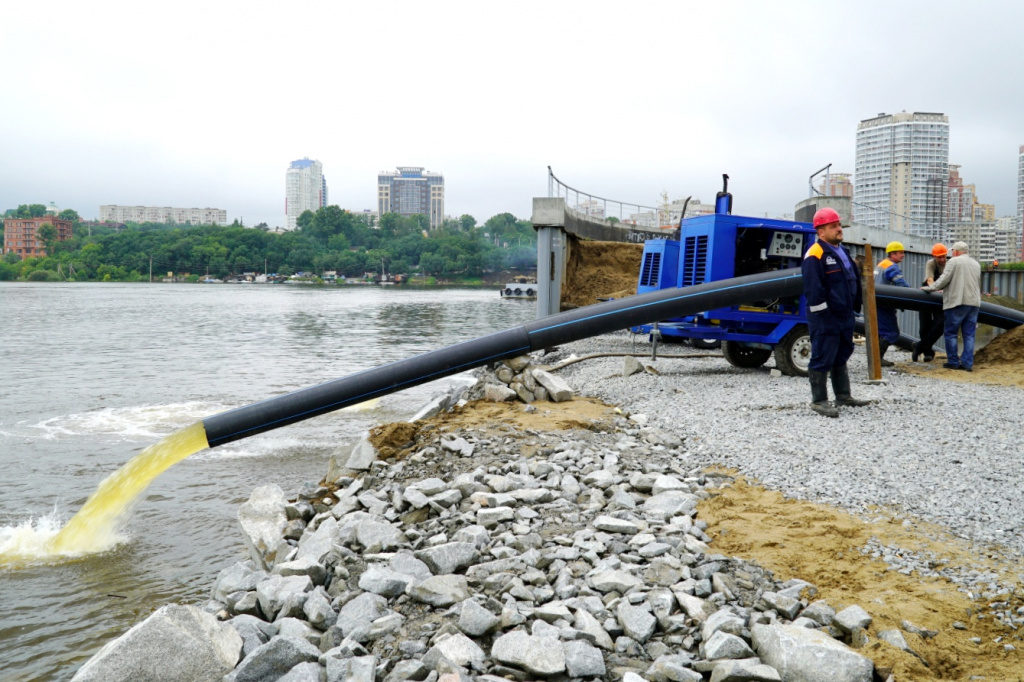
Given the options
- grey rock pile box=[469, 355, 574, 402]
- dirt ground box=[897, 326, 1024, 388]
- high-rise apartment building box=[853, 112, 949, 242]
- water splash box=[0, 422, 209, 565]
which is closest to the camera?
water splash box=[0, 422, 209, 565]

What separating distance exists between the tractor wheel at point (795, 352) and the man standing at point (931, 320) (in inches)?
114

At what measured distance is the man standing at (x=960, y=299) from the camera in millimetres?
11477

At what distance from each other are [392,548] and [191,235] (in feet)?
506

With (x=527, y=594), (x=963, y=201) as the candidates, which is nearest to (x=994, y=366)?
(x=527, y=594)

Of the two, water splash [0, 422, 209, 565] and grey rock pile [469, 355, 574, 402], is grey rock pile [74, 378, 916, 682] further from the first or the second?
grey rock pile [469, 355, 574, 402]

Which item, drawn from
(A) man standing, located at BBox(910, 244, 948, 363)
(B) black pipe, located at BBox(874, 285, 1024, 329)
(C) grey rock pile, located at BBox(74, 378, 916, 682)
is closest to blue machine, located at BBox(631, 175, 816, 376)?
(B) black pipe, located at BBox(874, 285, 1024, 329)

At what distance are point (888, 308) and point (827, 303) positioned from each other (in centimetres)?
515

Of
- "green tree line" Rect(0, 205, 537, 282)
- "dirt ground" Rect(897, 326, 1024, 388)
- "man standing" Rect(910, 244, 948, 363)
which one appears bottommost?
"dirt ground" Rect(897, 326, 1024, 388)

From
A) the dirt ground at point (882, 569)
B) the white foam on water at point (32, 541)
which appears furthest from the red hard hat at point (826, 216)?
the white foam on water at point (32, 541)

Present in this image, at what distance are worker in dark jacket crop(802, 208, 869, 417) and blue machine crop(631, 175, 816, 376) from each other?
2.75m

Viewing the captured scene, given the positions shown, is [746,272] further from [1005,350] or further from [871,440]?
[871,440]

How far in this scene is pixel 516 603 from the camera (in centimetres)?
403

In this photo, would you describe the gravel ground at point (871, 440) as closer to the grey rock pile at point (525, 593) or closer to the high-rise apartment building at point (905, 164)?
the grey rock pile at point (525, 593)

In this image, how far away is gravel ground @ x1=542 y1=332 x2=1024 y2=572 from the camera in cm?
519
